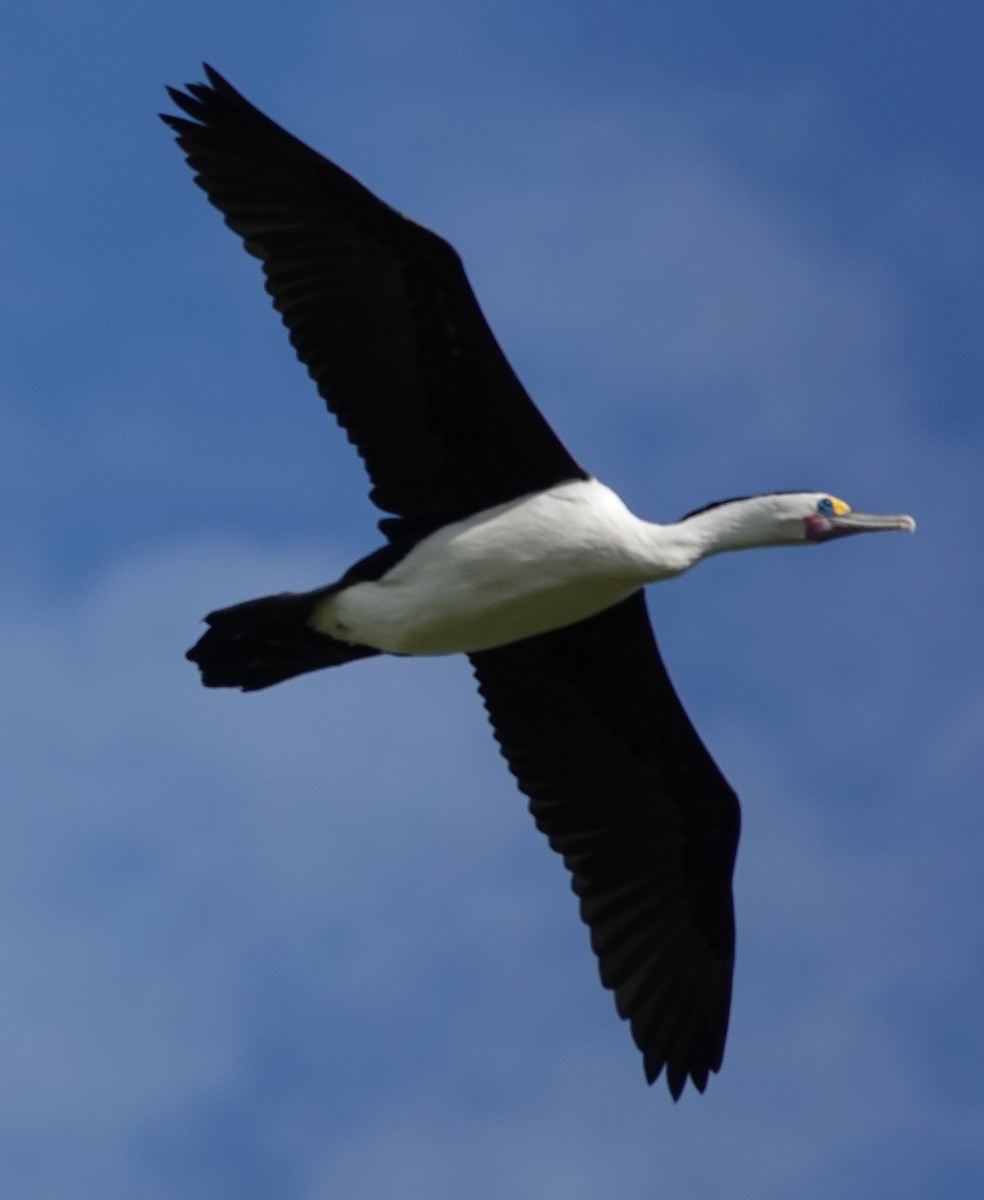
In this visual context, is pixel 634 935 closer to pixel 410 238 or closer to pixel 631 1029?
pixel 631 1029

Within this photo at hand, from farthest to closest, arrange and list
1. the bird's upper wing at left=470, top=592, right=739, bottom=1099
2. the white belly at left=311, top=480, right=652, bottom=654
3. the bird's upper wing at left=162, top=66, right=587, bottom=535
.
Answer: the bird's upper wing at left=470, top=592, right=739, bottom=1099
the white belly at left=311, top=480, right=652, bottom=654
the bird's upper wing at left=162, top=66, right=587, bottom=535

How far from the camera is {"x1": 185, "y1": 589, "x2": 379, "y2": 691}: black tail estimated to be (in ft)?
35.6

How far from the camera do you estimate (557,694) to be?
11805mm

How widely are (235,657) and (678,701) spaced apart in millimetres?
2080

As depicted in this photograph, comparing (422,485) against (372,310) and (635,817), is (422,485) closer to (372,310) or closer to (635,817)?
(372,310)

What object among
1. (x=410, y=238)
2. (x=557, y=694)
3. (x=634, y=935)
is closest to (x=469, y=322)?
(x=410, y=238)

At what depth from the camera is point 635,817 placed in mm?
11992

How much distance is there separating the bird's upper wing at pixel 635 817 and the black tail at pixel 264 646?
3.38 feet

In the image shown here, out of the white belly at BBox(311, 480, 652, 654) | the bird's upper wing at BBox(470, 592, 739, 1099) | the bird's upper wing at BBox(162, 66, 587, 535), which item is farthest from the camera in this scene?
the bird's upper wing at BBox(470, 592, 739, 1099)

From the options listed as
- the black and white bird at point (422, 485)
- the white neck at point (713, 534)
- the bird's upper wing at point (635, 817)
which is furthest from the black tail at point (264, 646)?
the white neck at point (713, 534)

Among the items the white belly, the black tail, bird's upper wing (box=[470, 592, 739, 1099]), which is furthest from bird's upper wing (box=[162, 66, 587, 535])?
bird's upper wing (box=[470, 592, 739, 1099])

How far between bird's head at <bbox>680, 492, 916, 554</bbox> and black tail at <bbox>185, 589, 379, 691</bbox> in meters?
1.53

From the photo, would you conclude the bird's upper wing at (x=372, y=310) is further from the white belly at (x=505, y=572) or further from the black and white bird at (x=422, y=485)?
the white belly at (x=505, y=572)

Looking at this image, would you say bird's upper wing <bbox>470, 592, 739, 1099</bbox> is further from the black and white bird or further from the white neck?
the white neck
